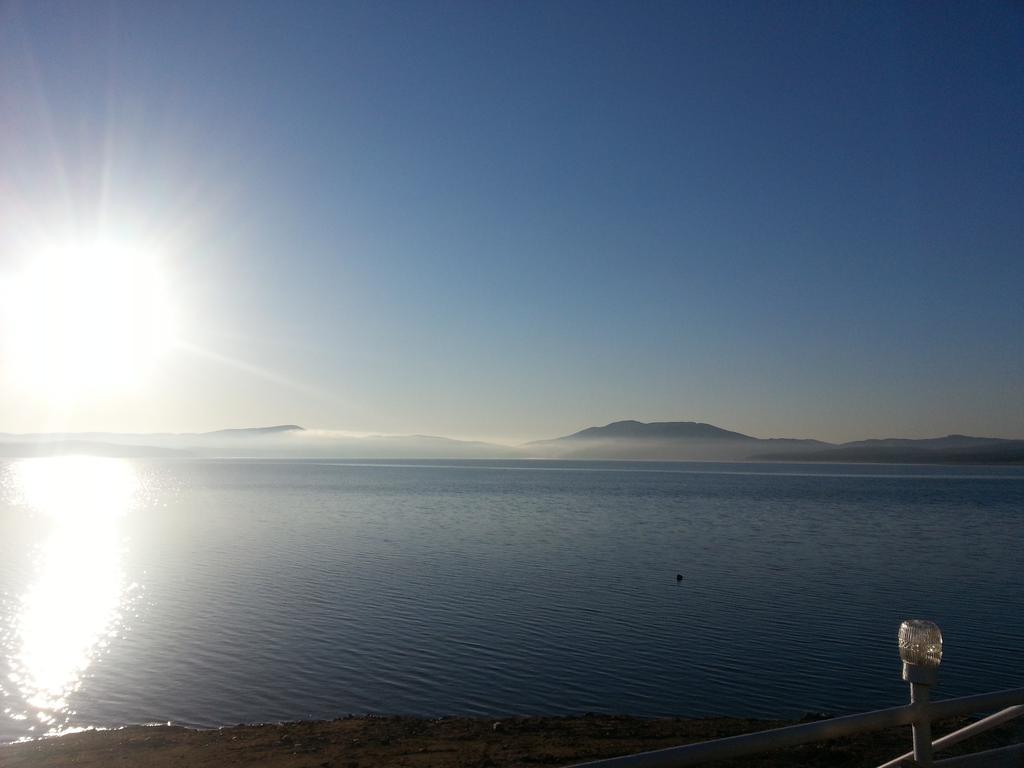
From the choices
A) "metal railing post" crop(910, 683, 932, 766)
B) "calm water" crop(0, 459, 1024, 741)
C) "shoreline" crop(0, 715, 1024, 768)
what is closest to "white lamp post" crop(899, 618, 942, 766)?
"metal railing post" crop(910, 683, 932, 766)

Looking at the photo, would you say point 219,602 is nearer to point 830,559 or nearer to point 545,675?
point 545,675

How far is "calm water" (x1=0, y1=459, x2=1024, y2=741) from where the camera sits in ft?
50.8

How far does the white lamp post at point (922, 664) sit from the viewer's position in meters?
4.49

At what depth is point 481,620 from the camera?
22.1 m

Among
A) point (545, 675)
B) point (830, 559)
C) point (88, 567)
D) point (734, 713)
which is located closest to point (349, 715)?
point (545, 675)

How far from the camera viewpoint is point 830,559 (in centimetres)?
3556

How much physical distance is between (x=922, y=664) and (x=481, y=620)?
18.6 m

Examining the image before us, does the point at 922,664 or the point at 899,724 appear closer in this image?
the point at 899,724

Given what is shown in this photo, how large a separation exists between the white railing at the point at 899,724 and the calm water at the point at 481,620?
10.4m

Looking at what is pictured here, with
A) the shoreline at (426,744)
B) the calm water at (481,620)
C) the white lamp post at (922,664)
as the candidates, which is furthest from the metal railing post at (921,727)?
the calm water at (481,620)

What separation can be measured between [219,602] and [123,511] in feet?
152

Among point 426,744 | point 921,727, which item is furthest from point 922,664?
point 426,744

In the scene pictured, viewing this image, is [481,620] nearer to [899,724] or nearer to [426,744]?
[426,744]

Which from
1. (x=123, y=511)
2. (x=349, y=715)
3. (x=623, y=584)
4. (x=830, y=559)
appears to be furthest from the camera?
(x=123, y=511)
